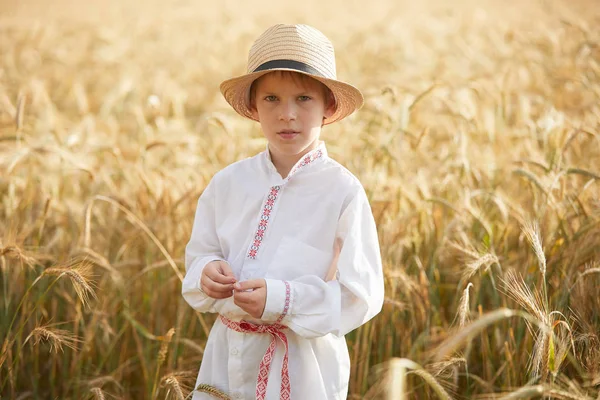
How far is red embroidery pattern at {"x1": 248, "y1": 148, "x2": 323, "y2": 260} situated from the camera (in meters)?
1.94

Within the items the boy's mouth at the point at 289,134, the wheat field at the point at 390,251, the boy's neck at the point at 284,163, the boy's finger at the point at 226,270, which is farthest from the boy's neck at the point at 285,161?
the wheat field at the point at 390,251

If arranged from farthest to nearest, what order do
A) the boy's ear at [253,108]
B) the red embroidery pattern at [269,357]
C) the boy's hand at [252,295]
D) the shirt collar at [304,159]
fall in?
the boy's ear at [253,108] < the shirt collar at [304,159] < the red embroidery pattern at [269,357] < the boy's hand at [252,295]

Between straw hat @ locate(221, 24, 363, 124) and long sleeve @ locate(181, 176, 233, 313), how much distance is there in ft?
1.27

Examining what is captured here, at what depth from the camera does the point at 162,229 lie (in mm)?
3043

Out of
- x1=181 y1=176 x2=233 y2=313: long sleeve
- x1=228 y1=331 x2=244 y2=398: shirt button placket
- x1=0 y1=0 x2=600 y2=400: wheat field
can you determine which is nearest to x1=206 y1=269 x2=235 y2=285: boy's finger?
x1=181 y1=176 x2=233 y2=313: long sleeve

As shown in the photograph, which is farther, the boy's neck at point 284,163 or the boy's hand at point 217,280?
the boy's neck at point 284,163

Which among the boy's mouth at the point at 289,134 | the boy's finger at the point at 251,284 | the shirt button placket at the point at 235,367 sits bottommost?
the shirt button placket at the point at 235,367

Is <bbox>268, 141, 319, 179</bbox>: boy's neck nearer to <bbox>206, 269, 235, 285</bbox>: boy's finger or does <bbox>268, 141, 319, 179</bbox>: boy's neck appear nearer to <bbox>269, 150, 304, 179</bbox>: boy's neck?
<bbox>269, 150, 304, 179</bbox>: boy's neck

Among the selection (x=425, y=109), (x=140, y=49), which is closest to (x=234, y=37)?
(x=140, y=49)

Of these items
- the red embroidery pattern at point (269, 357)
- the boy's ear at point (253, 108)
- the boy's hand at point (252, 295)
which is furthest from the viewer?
the boy's ear at point (253, 108)

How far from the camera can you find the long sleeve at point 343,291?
70.7 inches

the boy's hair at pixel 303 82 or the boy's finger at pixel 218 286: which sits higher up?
the boy's hair at pixel 303 82

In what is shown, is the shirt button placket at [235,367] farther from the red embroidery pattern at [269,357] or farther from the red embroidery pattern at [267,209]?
the red embroidery pattern at [267,209]

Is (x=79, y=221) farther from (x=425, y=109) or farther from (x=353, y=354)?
(x=425, y=109)
